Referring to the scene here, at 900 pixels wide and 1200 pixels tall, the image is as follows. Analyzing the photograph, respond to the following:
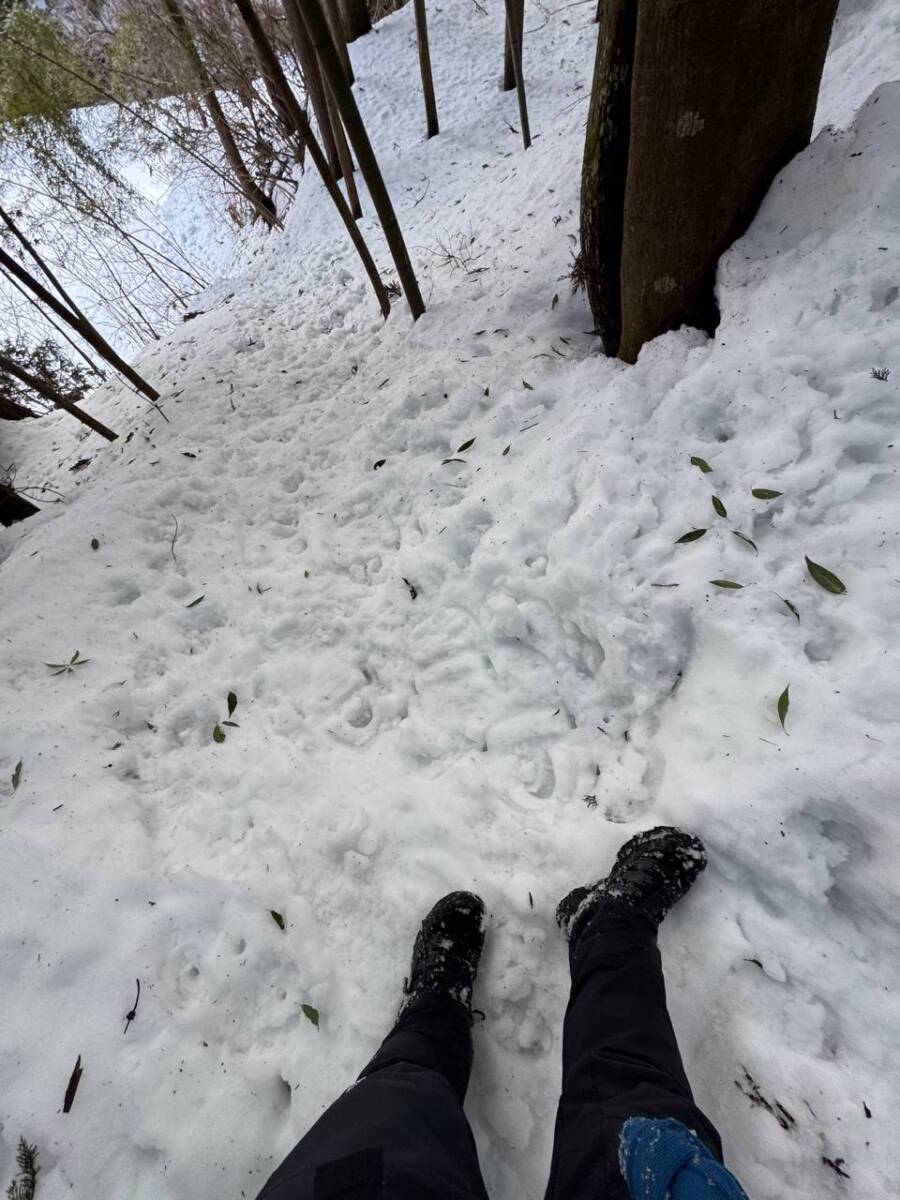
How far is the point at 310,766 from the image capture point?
5.83ft

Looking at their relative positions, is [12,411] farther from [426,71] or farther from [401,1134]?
[401,1134]

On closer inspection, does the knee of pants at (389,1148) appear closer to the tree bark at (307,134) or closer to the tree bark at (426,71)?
the tree bark at (307,134)

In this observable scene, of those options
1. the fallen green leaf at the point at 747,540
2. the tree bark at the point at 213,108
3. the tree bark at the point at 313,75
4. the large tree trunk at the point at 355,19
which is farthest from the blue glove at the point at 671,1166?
the large tree trunk at the point at 355,19

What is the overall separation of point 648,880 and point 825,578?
34.0 inches

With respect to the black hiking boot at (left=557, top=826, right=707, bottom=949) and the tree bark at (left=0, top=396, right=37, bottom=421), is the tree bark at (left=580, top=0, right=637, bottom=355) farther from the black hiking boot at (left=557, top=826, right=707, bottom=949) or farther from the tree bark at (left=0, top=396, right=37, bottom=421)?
the tree bark at (left=0, top=396, right=37, bottom=421)

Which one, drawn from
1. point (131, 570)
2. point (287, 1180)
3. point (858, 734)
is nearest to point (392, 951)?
point (287, 1180)

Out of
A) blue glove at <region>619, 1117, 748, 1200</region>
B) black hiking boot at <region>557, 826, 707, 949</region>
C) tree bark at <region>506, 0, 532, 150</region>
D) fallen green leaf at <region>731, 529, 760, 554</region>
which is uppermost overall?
tree bark at <region>506, 0, 532, 150</region>

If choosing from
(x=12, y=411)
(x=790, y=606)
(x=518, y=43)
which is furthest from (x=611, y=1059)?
(x=12, y=411)

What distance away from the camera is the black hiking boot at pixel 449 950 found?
1.33 metres

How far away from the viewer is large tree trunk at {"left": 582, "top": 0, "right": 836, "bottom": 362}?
1.47m

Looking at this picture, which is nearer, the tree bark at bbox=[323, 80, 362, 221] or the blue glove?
the blue glove

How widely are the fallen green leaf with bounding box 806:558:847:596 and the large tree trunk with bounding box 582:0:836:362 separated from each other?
1.09 m

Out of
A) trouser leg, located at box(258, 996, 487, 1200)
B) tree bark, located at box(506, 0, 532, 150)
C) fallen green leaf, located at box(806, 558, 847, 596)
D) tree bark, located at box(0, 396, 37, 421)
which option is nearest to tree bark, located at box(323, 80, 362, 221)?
tree bark, located at box(506, 0, 532, 150)

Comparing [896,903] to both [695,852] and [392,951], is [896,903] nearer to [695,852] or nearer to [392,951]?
[695,852]
